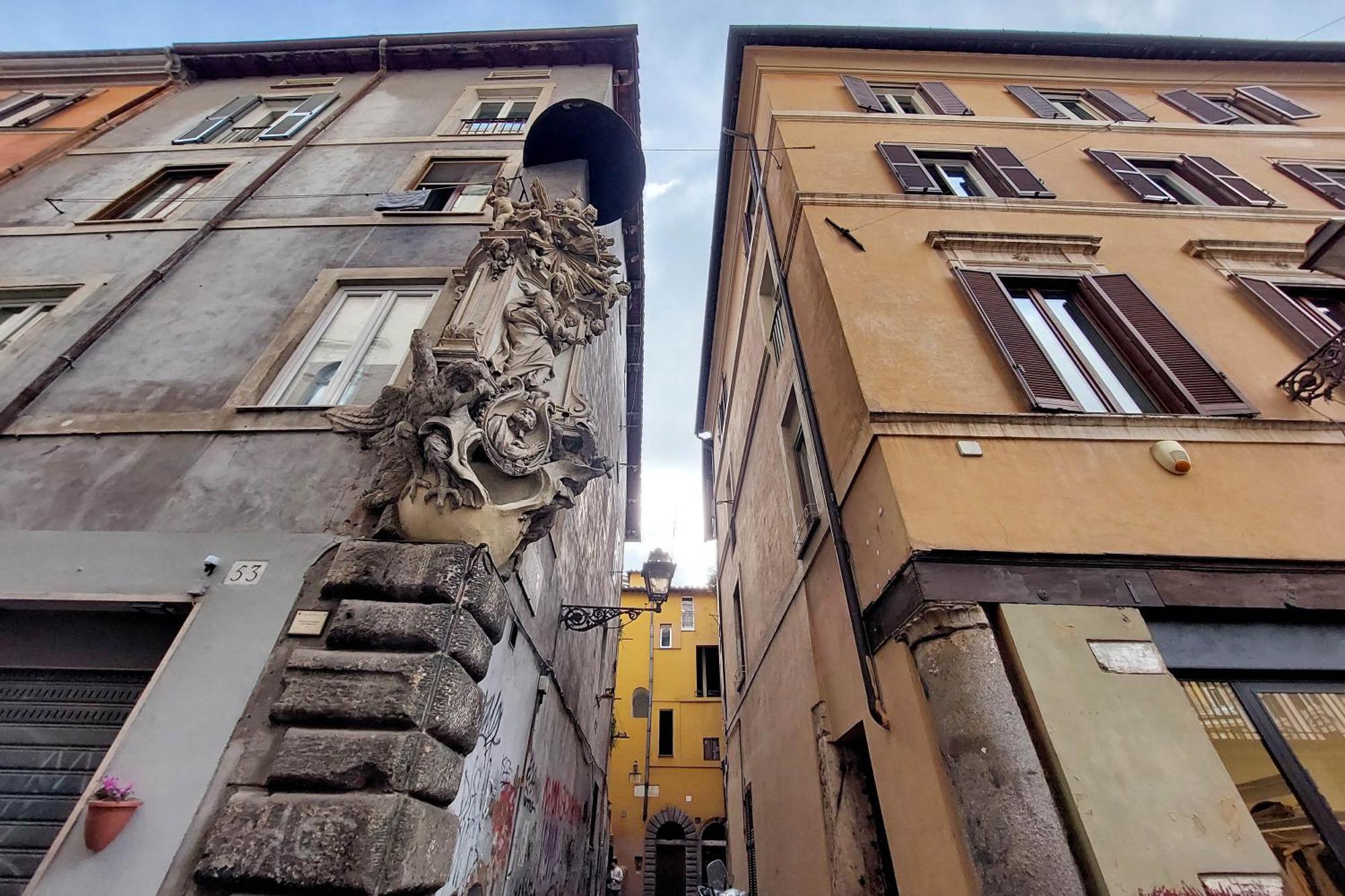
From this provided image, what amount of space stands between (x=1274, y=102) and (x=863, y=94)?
7140mm

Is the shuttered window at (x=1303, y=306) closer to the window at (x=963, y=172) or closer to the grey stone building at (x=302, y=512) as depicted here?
the window at (x=963, y=172)

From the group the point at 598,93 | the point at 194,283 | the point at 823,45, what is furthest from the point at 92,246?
the point at 823,45

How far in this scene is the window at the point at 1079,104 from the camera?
8828 mm

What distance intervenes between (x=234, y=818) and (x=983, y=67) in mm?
13968

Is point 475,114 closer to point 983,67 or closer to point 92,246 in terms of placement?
point 92,246

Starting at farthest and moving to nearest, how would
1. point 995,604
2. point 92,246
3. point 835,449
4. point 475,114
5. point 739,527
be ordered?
point 739,527, point 475,114, point 92,246, point 835,449, point 995,604

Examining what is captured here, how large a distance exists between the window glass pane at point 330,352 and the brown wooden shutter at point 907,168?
256 inches

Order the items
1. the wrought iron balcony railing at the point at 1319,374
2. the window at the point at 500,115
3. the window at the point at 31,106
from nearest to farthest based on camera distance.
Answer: the wrought iron balcony railing at the point at 1319,374
the window at the point at 500,115
the window at the point at 31,106

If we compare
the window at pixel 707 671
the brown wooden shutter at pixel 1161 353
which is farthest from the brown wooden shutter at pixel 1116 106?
the window at pixel 707 671

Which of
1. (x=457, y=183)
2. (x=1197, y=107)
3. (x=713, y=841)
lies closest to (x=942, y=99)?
(x=1197, y=107)

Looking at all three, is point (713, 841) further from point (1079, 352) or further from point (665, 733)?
point (1079, 352)

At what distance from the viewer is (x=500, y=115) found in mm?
9875

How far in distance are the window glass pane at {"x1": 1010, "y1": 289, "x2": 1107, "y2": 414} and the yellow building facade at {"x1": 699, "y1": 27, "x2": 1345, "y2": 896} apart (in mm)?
37

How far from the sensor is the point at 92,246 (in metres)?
6.22
